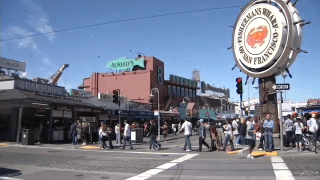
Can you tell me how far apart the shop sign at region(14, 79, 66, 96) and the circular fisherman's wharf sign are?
17152 millimetres

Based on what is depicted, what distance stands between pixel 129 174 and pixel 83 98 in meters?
21.1

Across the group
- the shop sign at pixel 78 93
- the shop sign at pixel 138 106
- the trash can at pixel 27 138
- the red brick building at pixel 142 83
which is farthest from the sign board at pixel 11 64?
the trash can at pixel 27 138

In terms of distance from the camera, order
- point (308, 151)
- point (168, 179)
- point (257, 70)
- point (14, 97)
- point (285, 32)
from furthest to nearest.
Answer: point (14, 97)
point (257, 70)
point (285, 32)
point (308, 151)
point (168, 179)

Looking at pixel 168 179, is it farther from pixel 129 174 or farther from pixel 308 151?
pixel 308 151

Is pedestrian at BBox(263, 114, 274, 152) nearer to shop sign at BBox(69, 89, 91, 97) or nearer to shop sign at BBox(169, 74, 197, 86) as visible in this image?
shop sign at BBox(69, 89, 91, 97)

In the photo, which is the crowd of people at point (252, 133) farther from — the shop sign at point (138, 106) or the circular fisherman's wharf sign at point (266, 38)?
the shop sign at point (138, 106)

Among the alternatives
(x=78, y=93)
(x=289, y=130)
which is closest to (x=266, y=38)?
(x=289, y=130)

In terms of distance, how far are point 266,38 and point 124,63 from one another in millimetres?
33101

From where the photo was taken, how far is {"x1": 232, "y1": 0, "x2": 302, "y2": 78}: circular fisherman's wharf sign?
46.9ft

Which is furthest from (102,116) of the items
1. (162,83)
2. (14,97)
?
(162,83)

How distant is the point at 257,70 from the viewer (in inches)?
642

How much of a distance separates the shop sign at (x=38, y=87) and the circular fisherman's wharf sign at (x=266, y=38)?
56.3ft

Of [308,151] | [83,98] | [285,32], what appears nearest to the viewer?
[308,151]

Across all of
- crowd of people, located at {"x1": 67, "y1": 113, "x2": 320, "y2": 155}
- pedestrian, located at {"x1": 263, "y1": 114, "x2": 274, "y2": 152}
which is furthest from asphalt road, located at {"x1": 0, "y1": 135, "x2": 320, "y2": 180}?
pedestrian, located at {"x1": 263, "y1": 114, "x2": 274, "y2": 152}
